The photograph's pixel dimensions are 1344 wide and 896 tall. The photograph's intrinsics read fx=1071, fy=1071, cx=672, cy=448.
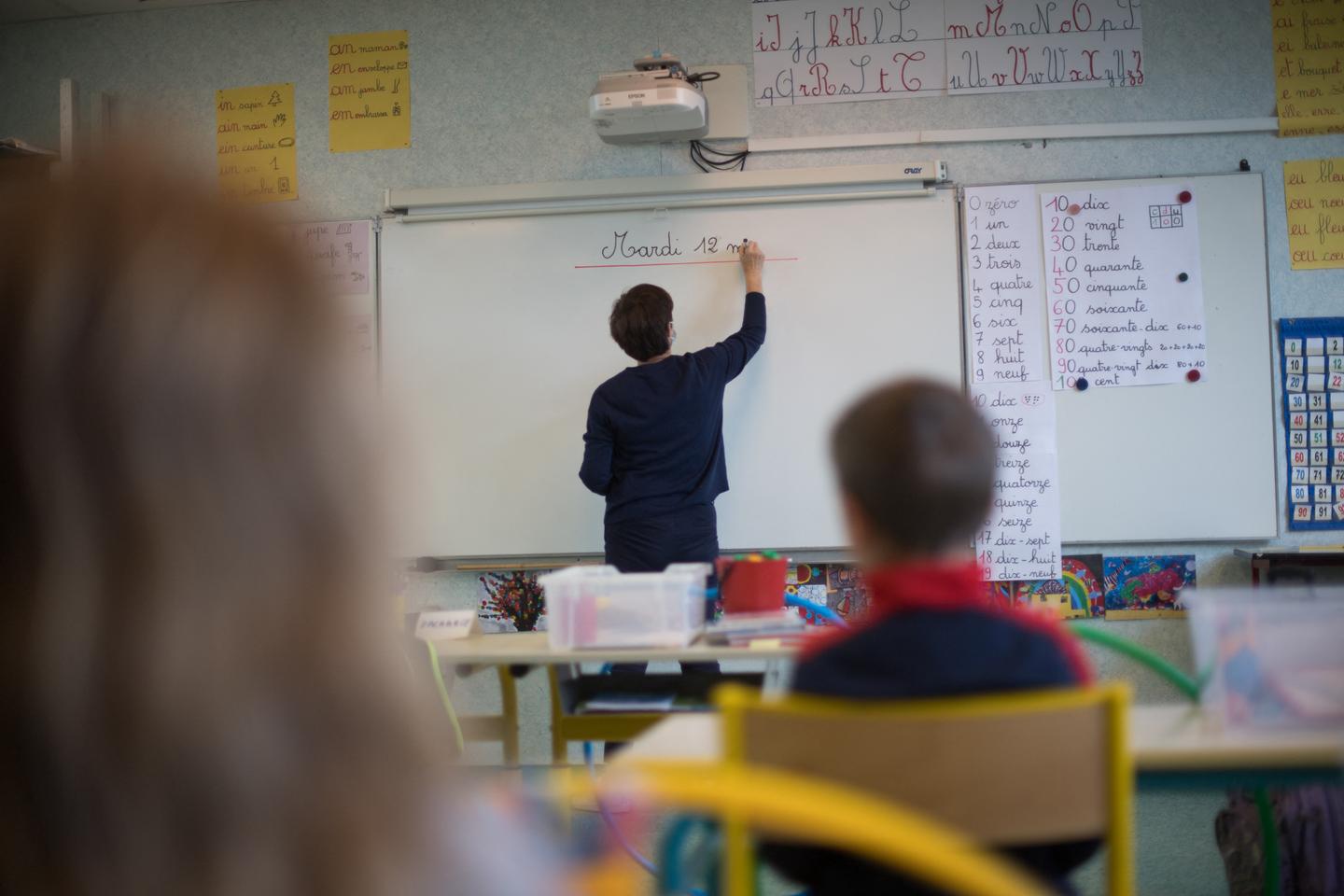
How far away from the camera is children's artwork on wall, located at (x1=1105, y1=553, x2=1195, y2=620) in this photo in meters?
3.67

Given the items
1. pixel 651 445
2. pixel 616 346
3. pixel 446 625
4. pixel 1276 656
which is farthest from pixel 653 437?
pixel 1276 656

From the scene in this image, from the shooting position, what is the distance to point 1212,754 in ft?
4.24

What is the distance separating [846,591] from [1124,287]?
1.41m

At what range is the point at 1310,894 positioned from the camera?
83.4 inches

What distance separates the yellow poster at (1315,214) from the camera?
12.1ft

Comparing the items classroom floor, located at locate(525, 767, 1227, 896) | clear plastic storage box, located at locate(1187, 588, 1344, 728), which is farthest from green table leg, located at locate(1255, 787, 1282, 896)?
clear plastic storage box, located at locate(1187, 588, 1344, 728)

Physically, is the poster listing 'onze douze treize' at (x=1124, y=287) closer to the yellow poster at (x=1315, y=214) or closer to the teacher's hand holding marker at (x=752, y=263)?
the yellow poster at (x=1315, y=214)

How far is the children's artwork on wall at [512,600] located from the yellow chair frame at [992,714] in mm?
2838

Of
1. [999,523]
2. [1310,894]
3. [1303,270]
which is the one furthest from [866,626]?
[1303,270]

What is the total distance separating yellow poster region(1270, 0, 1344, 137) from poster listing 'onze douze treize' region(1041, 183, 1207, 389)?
0.46 meters

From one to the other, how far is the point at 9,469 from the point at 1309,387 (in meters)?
4.07

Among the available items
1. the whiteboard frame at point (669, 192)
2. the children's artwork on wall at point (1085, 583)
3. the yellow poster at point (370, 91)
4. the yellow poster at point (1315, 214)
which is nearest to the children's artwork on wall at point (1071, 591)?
the children's artwork on wall at point (1085, 583)

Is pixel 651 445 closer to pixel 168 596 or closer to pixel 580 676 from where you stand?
pixel 580 676

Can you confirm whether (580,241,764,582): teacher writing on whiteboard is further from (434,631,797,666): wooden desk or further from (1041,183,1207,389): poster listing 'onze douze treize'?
(1041,183,1207,389): poster listing 'onze douze treize'
